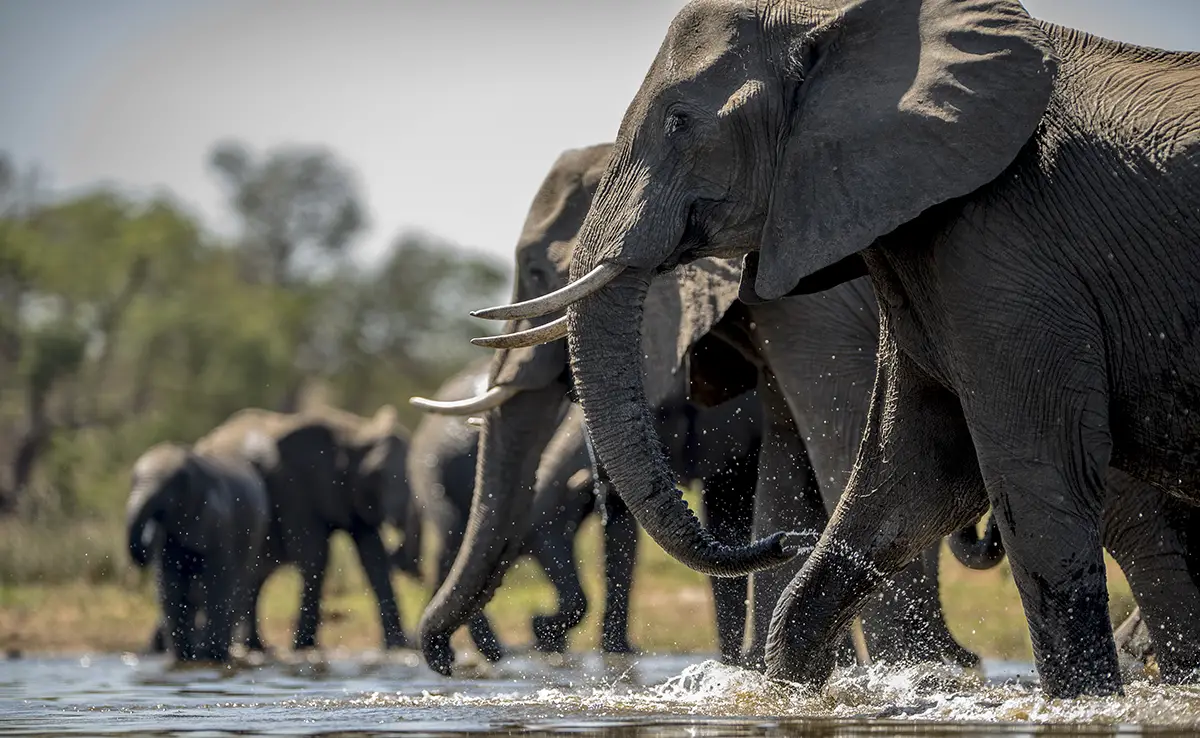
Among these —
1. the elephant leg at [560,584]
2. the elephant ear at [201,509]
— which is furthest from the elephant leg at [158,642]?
the elephant leg at [560,584]

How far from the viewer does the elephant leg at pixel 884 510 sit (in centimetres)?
577

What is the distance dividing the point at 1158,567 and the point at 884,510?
3.70ft

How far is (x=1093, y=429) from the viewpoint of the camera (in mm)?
5148

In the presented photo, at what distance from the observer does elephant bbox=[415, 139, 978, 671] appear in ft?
23.4

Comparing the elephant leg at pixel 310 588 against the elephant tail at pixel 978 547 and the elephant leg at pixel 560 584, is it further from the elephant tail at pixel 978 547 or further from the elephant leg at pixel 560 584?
the elephant tail at pixel 978 547

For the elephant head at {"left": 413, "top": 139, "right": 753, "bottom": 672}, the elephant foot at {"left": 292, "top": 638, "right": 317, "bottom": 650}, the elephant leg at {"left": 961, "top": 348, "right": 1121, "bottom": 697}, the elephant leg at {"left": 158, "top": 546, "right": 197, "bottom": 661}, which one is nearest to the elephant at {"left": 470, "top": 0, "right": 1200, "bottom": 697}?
the elephant leg at {"left": 961, "top": 348, "right": 1121, "bottom": 697}

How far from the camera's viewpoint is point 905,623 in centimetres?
705

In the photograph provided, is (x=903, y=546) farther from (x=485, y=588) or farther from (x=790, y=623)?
(x=485, y=588)

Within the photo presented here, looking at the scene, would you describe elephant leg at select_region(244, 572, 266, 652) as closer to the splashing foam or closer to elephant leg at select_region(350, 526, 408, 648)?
elephant leg at select_region(350, 526, 408, 648)

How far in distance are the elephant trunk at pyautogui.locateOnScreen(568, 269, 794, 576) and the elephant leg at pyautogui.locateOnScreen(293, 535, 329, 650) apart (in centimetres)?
977

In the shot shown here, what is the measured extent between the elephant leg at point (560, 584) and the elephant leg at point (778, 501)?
2.98 m

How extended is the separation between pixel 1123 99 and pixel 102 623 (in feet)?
39.6

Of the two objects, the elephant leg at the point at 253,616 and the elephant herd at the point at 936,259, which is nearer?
the elephant herd at the point at 936,259

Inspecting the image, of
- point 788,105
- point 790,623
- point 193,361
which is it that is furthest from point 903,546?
point 193,361
